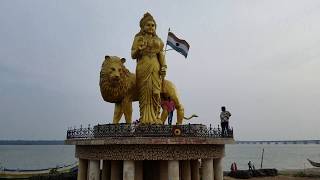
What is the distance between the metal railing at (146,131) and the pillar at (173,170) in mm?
1265

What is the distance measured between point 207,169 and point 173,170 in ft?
7.44

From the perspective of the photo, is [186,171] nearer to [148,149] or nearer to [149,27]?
[148,149]

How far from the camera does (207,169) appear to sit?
16906 mm

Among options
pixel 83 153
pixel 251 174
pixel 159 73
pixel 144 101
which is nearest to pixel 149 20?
pixel 159 73

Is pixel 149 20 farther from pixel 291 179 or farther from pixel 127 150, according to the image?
pixel 291 179

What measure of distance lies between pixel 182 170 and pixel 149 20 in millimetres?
8355

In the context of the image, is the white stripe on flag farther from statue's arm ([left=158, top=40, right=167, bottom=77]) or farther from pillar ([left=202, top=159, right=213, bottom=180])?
pillar ([left=202, top=159, right=213, bottom=180])

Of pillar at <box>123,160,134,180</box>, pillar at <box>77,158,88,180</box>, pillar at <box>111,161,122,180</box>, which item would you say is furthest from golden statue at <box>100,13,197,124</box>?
pillar at <box>123,160,134,180</box>

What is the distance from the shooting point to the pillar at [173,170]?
1534cm

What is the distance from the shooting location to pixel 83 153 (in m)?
17.3

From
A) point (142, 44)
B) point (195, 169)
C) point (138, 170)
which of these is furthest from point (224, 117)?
point (142, 44)

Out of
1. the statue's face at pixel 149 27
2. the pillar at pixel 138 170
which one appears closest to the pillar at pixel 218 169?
the pillar at pixel 138 170

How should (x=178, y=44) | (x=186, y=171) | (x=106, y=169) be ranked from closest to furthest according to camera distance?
1. (x=186, y=171)
2. (x=106, y=169)
3. (x=178, y=44)

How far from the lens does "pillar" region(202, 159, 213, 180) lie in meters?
16.8
